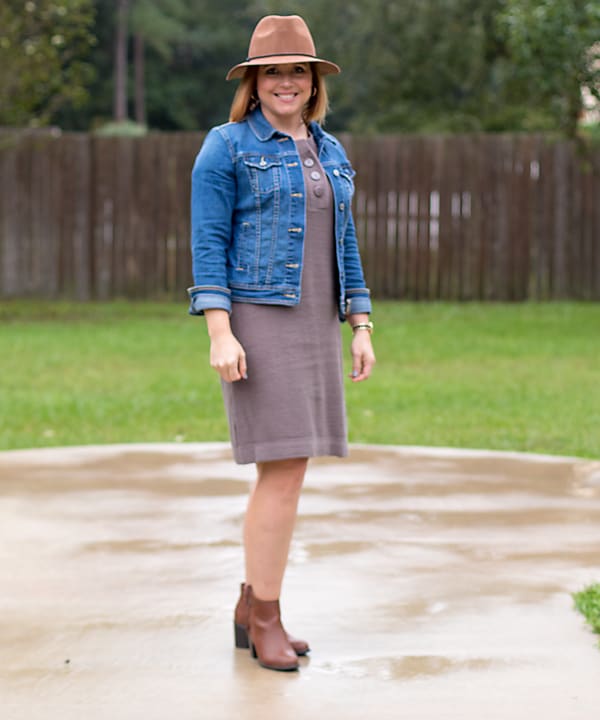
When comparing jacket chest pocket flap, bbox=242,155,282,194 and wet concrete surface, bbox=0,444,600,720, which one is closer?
wet concrete surface, bbox=0,444,600,720

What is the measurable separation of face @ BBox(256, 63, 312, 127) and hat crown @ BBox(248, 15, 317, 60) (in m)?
0.05

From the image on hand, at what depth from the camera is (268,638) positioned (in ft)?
12.2

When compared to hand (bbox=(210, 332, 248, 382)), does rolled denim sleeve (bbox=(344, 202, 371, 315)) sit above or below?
above

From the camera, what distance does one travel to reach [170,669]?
11.9ft

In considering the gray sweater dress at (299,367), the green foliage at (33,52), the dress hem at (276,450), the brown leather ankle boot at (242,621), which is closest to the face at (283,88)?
the gray sweater dress at (299,367)

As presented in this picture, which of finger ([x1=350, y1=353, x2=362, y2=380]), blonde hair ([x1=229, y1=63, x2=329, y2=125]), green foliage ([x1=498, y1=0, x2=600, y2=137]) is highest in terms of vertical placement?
green foliage ([x1=498, y1=0, x2=600, y2=137])

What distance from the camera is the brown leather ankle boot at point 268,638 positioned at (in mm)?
3662

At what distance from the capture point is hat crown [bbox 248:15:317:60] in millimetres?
→ 3836

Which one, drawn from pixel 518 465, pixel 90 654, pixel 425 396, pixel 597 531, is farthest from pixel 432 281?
pixel 90 654

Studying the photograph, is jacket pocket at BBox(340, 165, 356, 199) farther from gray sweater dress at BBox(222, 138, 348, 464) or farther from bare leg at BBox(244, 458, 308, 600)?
bare leg at BBox(244, 458, 308, 600)

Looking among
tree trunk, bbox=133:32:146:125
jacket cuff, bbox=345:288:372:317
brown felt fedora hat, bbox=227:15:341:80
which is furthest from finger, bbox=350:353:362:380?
tree trunk, bbox=133:32:146:125

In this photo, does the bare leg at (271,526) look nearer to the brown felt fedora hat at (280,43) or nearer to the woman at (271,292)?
the woman at (271,292)

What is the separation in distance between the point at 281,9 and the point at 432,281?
40.6 feet

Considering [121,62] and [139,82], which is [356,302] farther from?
[139,82]
